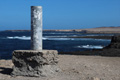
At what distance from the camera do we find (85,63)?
13.2 metres

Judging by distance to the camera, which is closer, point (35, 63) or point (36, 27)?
point (35, 63)

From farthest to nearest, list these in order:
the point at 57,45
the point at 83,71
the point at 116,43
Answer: the point at 57,45, the point at 116,43, the point at 83,71

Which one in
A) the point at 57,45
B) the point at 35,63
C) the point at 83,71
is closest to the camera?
the point at 35,63

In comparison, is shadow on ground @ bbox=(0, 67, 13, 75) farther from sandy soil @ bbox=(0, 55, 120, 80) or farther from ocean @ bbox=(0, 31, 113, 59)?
ocean @ bbox=(0, 31, 113, 59)

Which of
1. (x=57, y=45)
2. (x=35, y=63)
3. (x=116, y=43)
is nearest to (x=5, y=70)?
(x=35, y=63)

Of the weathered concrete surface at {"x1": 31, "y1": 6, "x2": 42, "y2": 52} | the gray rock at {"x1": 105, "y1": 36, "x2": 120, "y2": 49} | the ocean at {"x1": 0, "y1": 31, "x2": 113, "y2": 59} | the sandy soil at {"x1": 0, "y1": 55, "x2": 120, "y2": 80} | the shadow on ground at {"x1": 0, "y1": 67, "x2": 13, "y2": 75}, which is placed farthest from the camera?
the ocean at {"x1": 0, "y1": 31, "x2": 113, "y2": 59}

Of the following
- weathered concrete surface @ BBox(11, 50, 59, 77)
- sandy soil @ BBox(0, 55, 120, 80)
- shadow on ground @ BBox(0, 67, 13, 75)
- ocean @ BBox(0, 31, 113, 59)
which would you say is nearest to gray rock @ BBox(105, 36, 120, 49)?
sandy soil @ BBox(0, 55, 120, 80)

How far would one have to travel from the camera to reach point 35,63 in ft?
33.7

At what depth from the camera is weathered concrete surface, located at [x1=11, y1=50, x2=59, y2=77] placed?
10.1m

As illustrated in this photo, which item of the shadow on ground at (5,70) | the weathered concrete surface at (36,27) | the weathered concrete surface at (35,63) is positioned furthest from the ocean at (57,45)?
the weathered concrete surface at (35,63)

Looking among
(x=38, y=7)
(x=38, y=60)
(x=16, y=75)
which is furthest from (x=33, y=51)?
(x=38, y=7)

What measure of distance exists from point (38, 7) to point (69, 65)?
3.38m

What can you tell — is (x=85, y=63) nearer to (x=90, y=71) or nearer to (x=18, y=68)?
(x=90, y=71)

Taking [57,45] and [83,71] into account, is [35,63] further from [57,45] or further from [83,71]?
[57,45]
